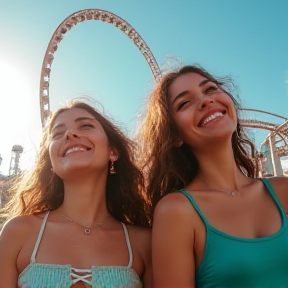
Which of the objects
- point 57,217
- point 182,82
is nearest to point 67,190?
point 57,217

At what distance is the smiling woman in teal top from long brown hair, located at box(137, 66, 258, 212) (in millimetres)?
289

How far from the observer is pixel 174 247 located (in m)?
1.82

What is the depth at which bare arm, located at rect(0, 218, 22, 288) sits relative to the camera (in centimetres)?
196

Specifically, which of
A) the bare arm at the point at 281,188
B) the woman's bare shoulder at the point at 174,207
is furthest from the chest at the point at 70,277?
the bare arm at the point at 281,188

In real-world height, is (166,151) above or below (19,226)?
above

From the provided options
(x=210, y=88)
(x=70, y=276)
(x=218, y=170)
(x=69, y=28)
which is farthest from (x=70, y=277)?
(x=69, y=28)

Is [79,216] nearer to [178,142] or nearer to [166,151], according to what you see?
[166,151]

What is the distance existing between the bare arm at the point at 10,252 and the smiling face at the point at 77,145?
0.51 meters

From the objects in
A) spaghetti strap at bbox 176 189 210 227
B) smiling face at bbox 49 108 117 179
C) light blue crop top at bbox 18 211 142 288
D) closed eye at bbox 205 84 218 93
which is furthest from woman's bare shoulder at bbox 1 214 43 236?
closed eye at bbox 205 84 218 93

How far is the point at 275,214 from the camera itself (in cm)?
196

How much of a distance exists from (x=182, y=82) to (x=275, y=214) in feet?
3.90

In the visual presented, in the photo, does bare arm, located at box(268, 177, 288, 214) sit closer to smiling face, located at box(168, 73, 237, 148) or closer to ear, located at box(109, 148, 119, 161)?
smiling face, located at box(168, 73, 237, 148)

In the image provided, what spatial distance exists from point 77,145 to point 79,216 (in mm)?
527

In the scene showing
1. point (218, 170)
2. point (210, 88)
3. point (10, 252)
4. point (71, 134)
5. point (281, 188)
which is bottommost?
point (10, 252)
